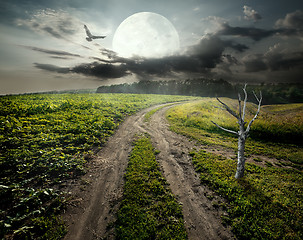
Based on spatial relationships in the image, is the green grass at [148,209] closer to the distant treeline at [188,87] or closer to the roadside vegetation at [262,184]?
the roadside vegetation at [262,184]

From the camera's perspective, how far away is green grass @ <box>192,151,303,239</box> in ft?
19.4

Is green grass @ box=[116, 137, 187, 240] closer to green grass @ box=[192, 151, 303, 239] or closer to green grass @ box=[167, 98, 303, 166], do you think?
Result: green grass @ box=[192, 151, 303, 239]

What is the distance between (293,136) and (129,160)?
73.9ft

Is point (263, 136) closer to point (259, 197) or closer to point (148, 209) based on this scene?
point (259, 197)

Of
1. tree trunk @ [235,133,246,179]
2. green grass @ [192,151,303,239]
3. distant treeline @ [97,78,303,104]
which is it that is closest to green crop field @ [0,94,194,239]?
green grass @ [192,151,303,239]

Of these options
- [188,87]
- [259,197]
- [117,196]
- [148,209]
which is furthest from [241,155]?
[188,87]

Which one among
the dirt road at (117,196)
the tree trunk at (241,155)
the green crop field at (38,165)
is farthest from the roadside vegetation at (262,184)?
the green crop field at (38,165)

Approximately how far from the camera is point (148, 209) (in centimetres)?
674

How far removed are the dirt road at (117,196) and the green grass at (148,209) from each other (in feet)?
1.53

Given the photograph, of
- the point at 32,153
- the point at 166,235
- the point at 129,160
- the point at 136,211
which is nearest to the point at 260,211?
the point at 166,235

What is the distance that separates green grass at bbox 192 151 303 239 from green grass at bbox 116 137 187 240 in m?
2.81

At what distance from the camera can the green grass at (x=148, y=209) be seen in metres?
5.65

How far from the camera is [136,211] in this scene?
256 inches

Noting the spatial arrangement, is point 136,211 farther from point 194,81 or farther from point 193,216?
point 194,81
